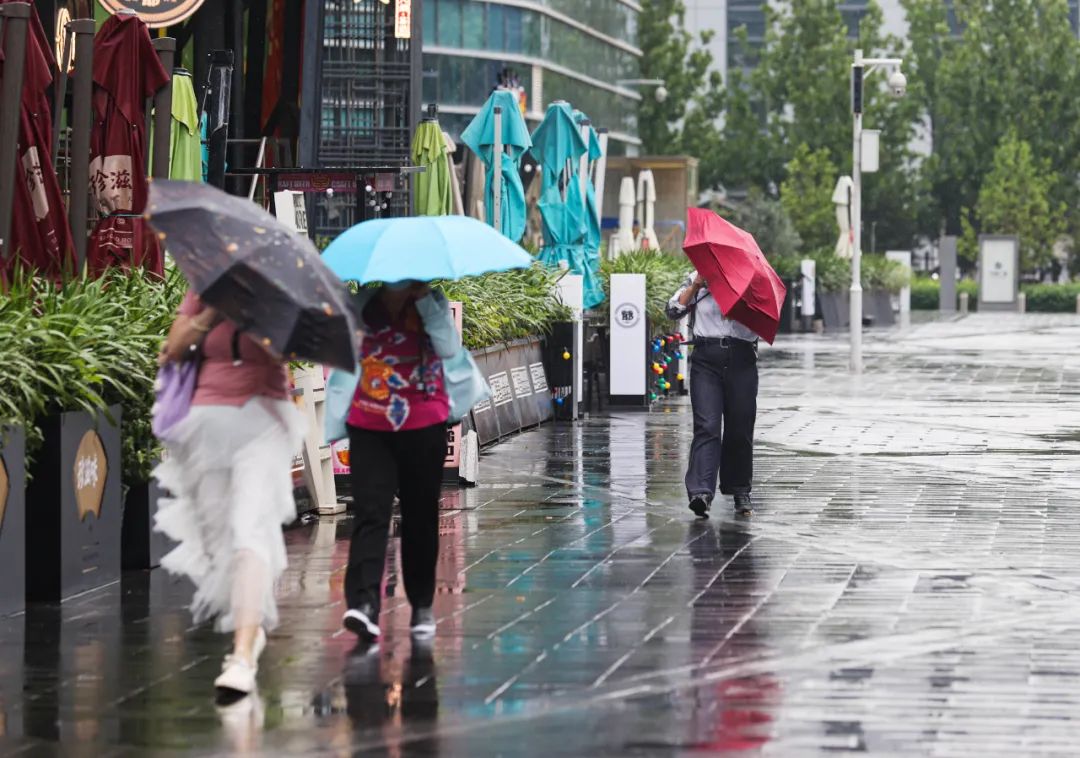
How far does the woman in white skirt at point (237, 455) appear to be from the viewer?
25.6 feet

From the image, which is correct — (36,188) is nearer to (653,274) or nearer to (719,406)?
(719,406)

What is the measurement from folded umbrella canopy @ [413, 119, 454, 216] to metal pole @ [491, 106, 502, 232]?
1320mm

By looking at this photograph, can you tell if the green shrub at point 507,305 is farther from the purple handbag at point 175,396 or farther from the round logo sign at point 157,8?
the purple handbag at point 175,396

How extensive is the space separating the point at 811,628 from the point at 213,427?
9.34ft

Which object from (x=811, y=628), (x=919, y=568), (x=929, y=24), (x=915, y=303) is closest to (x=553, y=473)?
(x=919, y=568)

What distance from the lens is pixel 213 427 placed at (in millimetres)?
7797

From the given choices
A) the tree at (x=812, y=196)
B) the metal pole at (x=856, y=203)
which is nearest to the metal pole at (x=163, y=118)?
the metal pole at (x=856, y=203)

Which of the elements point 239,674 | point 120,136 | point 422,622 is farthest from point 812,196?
point 239,674

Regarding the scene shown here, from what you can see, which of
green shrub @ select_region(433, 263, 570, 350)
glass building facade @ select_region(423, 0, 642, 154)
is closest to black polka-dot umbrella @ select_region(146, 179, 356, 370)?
green shrub @ select_region(433, 263, 570, 350)

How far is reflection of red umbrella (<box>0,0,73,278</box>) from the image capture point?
12828 millimetres

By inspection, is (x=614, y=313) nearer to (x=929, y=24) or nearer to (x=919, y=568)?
(x=919, y=568)

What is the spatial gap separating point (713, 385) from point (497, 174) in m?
10.4

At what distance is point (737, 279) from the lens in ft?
43.2

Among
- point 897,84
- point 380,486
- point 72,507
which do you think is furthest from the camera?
point 897,84
